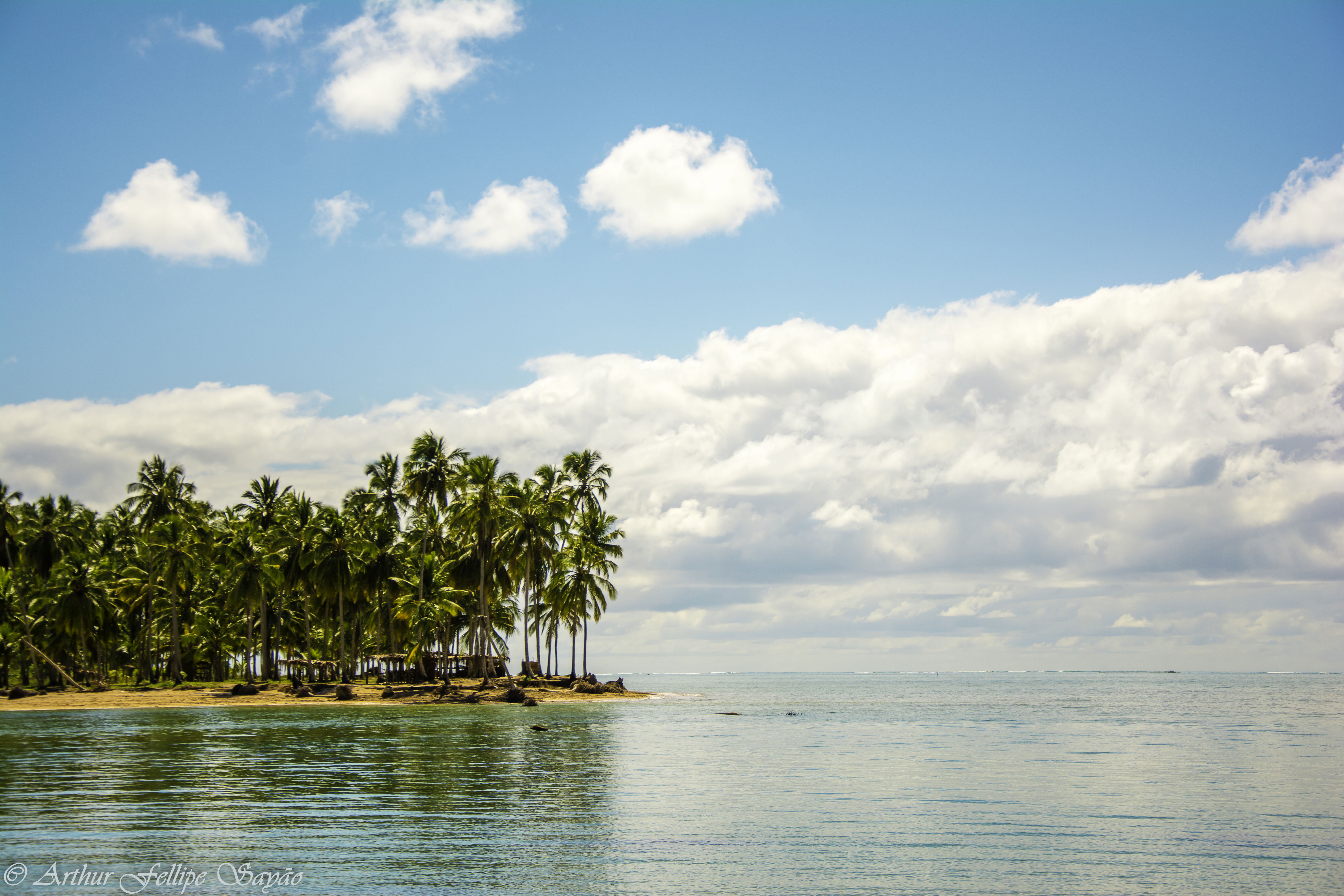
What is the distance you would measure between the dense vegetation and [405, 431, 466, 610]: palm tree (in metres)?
0.14

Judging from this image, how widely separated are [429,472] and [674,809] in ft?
224

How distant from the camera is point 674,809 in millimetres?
25891

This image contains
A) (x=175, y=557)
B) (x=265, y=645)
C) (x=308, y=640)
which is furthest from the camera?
(x=308, y=640)

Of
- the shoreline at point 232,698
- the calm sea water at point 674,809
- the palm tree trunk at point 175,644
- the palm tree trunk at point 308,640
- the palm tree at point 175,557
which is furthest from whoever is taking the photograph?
the palm tree trunk at point 308,640

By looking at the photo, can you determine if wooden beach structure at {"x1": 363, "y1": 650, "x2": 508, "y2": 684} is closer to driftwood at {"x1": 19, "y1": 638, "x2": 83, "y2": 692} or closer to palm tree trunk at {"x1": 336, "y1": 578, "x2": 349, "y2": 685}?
palm tree trunk at {"x1": 336, "y1": 578, "x2": 349, "y2": 685}

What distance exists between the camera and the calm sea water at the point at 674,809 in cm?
1792

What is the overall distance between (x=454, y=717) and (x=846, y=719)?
28169 millimetres

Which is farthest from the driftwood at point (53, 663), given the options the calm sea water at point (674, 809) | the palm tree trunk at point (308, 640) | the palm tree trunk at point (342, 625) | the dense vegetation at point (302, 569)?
the calm sea water at point (674, 809)

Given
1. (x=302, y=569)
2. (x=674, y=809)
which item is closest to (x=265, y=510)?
(x=302, y=569)

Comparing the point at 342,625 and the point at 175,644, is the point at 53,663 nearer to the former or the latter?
the point at 175,644

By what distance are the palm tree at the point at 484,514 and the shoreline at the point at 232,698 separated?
153 inches

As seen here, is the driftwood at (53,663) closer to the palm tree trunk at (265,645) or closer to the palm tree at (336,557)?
the palm tree trunk at (265,645)

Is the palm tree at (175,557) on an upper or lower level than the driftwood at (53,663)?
upper

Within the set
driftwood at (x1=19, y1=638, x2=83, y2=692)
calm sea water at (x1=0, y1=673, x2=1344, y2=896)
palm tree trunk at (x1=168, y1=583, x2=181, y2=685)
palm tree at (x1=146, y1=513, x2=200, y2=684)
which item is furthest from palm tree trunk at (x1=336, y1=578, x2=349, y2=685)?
calm sea water at (x1=0, y1=673, x2=1344, y2=896)
